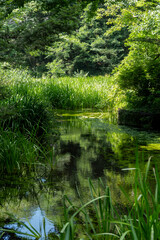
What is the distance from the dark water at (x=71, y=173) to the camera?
2.16 metres

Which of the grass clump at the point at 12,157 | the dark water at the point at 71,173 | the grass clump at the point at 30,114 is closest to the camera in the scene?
the dark water at the point at 71,173

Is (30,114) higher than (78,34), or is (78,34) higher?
(78,34)

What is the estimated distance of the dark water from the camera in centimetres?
216

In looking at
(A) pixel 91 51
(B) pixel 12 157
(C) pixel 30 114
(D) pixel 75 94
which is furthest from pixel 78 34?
(A) pixel 91 51

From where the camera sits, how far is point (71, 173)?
3.04 meters

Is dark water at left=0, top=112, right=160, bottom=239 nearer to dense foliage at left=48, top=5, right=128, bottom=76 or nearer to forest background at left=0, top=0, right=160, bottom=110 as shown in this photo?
forest background at left=0, top=0, right=160, bottom=110

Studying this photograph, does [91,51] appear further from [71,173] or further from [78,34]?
[71,173]

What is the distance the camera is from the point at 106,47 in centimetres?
2294

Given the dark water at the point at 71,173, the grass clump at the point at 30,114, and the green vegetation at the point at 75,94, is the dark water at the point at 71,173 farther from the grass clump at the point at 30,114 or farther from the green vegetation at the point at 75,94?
the grass clump at the point at 30,114

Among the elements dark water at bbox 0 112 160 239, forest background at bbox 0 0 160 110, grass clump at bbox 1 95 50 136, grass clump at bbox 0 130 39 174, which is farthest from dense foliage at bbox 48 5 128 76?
grass clump at bbox 0 130 39 174

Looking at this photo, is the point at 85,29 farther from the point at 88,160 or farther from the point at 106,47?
the point at 88,160

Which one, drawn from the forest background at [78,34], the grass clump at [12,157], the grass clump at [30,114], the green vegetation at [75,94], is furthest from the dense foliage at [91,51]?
the grass clump at [12,157]

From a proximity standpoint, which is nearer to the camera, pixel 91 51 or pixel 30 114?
pixel 30 114

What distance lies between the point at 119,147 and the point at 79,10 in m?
2.24
